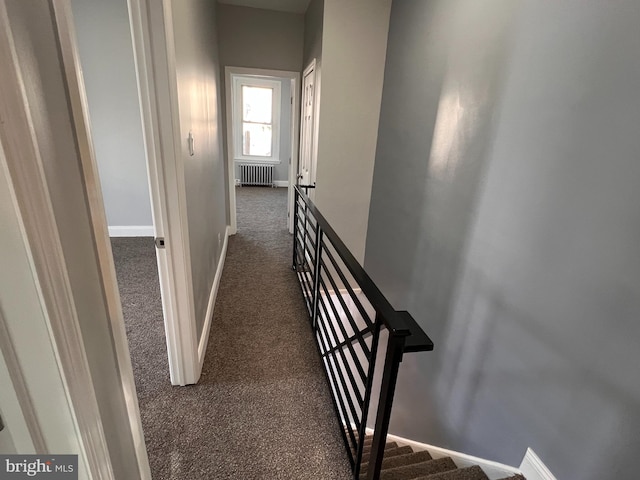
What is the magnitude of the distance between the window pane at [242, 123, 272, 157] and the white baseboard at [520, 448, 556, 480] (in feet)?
24.6

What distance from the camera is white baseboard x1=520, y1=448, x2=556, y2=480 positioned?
1.38 metres

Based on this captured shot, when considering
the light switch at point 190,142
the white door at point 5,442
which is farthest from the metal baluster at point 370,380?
the light switch at point 190,142

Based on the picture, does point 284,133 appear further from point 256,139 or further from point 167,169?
point 167,169

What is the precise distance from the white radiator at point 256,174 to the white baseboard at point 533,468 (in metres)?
7.24

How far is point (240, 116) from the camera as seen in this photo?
24.1 ft

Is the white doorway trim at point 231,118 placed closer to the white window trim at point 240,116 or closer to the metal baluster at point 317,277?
the metal baluster at point 317,277

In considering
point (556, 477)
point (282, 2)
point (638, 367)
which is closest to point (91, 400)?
point (638, 367)

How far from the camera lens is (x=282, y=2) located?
3312 millimetres

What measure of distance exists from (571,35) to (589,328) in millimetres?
1200

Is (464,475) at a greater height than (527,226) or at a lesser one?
lesser

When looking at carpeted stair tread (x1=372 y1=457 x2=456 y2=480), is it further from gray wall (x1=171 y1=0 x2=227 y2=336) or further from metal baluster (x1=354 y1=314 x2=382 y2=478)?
gray wall (x1=171 y1=0 x2=227 y2=336)

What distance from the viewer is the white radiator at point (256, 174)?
7.69 metres

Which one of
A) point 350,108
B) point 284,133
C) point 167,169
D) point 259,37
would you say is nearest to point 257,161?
point 284,133

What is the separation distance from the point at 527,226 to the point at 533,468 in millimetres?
1142
